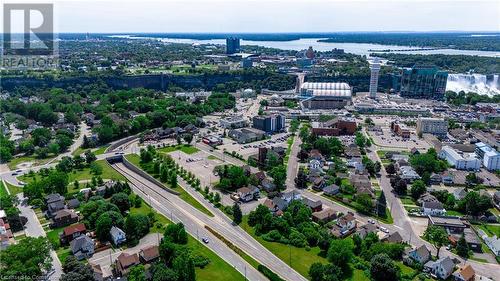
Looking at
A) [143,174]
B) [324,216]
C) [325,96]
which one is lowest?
[324,216]

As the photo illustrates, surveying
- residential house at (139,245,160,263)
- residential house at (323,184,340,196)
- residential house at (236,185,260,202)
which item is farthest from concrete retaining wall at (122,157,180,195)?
residential house at (323,184,340,196)

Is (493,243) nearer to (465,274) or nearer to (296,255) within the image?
(465,274)

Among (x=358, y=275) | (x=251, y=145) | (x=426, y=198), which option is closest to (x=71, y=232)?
(x=358, y=275)

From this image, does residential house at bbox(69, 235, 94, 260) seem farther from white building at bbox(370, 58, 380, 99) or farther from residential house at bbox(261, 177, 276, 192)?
white building at bbox(370, 58, 380, 99)

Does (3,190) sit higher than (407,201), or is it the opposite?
(407,201)

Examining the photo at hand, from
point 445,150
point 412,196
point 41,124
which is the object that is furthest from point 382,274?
point 41,124

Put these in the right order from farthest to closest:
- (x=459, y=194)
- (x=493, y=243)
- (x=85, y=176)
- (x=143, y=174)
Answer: (x=143, y=174) < (x=85, y=176) < (x=459, y=194) < (x=493, y=243)

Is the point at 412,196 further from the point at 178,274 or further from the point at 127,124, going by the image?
the point at 127,124

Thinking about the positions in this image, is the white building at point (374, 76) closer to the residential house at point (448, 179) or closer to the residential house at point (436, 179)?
the residential house at point (448, 179)
